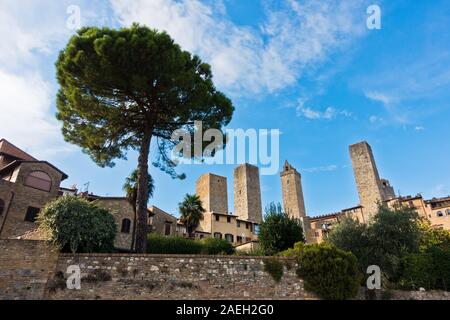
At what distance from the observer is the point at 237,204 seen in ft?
159

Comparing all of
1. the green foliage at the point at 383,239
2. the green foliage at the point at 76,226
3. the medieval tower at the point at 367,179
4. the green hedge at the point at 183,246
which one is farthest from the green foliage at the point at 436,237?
the green foliage at the point at 76,226

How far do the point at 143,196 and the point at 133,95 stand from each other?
5.40 m

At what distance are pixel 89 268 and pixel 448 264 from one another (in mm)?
17625

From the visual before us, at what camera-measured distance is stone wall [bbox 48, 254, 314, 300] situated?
11664 mm

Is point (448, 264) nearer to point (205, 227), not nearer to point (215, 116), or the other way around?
point (215, 116)

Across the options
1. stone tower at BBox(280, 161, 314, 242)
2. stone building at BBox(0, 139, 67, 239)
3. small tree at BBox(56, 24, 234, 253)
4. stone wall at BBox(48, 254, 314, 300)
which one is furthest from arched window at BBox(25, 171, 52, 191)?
stone tower at BBox(280, 161, 314, 242)

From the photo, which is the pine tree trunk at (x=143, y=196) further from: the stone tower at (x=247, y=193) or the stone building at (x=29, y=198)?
the stone tower at (x=247, y=193)

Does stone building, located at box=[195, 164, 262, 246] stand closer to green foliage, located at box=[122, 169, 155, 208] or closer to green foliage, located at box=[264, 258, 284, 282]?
green foliage, located at box=[122, 169, 155, 208]

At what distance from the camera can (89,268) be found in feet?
39.1

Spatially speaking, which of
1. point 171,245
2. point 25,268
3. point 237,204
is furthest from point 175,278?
point 237,204

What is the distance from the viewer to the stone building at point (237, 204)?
36.2m

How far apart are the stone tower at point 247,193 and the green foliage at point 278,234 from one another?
25707mm

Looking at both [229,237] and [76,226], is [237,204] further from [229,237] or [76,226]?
[76,226]
